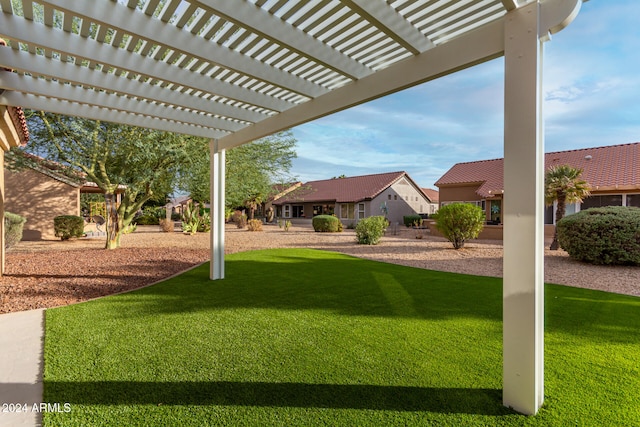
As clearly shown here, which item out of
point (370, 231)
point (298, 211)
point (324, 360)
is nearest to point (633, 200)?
point (370, 231)

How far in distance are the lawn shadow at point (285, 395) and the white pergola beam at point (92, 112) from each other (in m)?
4.37

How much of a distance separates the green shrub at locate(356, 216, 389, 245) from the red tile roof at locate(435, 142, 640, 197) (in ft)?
23.1

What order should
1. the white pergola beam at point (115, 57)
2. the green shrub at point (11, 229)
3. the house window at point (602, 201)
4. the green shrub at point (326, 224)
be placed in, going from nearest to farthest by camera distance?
the white pergola beam at point (115, 57) < the green shrub at point (11, 229) < the house window at point (602, 201) < the green shrub at point (326, 224)

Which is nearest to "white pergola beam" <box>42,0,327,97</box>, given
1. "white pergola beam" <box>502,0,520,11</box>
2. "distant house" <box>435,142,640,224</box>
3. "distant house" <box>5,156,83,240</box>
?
"white pergola beam" <box>502,0,520,11</box>

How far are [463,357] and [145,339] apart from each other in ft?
12.5

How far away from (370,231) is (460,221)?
160 inches

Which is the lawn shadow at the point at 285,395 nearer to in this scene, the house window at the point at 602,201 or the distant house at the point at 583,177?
the distant house at the point at 583,177

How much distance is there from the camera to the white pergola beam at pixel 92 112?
4.86 m

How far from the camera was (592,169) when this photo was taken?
18.3 m

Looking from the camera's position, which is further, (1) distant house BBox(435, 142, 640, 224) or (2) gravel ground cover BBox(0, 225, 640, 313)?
(1) distant house BBox(435, 142, 640, 224)

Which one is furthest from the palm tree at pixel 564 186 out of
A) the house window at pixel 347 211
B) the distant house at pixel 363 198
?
the house window at pixel 347 211

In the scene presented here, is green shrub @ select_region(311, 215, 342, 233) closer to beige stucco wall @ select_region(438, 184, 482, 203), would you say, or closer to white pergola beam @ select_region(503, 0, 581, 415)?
beige stucco wall @ select_region(438, 184, 482, 203)

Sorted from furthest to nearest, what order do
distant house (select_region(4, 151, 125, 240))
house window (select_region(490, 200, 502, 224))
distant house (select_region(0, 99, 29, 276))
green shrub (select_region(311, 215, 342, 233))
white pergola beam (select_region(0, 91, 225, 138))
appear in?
green shrub (select_region(311, 215, 342, 233))
house window (select_region(490, 200, 502, 224))
distant house (select_region(4, 151, 125, 240))
distant house (select_region(0, 99, 29, 276))
white pergola beam (select_region(0, 91, 225, 138))

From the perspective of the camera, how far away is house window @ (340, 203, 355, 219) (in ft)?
101
